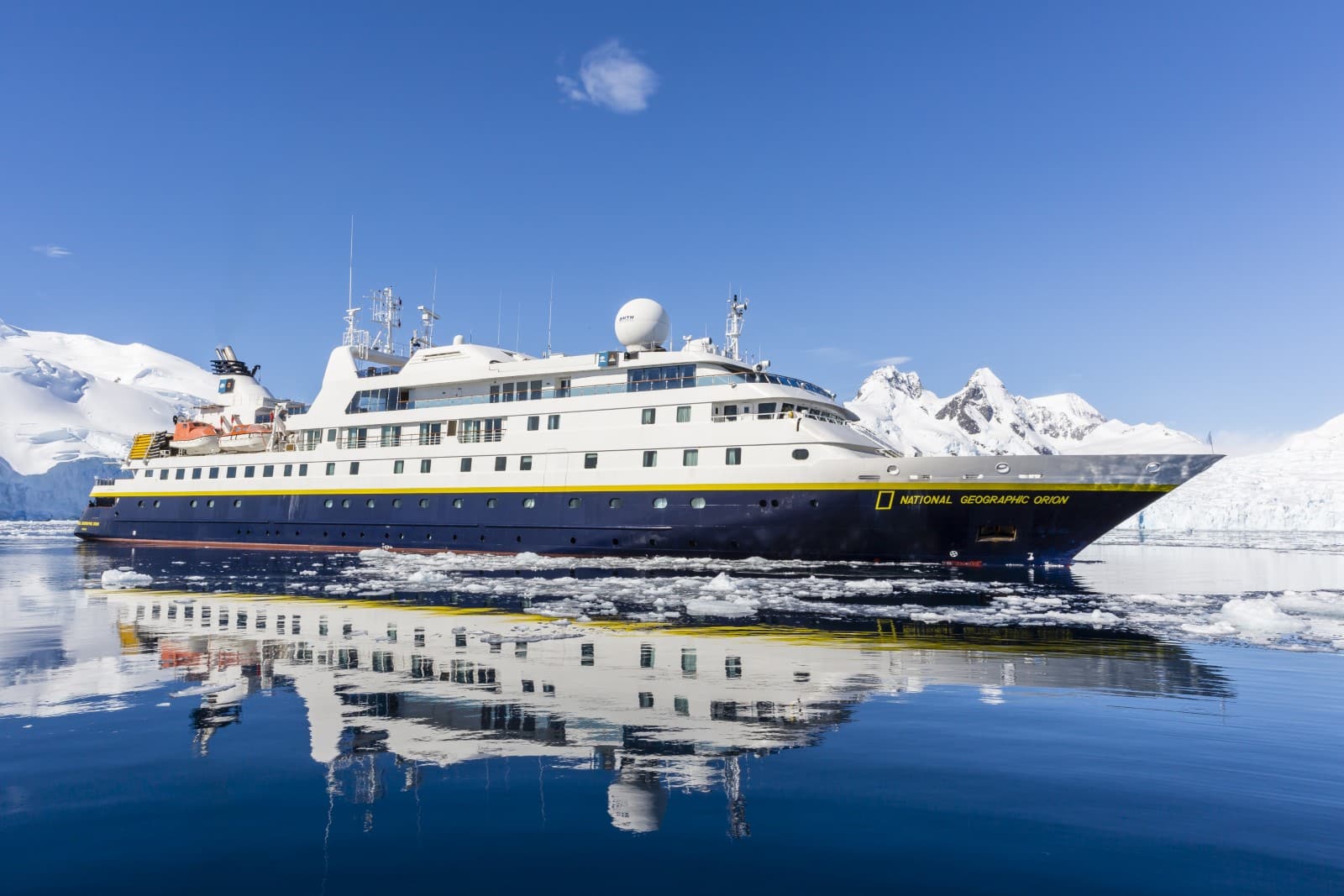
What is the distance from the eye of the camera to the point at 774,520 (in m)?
25.5

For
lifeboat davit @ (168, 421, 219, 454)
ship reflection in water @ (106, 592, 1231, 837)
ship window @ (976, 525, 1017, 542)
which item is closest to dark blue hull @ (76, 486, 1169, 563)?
ship window @ (976, 525, 1017, 542)

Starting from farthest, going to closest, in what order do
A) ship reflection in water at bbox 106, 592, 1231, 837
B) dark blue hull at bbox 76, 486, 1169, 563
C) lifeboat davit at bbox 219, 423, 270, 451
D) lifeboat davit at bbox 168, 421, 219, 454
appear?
lifeboat davit at bbox 168, 421, 219, 454
lifeboat davit at bbox 219, 423, 270, 451
dark blue hull at bbox 76, 486, 1169, 563
ship reflection in water at bbox 106, 592, 1231, 837

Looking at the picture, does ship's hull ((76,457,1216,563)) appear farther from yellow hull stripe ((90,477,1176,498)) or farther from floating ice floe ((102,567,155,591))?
floating ice floe ((102,567,155,591))

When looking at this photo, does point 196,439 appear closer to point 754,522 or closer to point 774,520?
point 754,522

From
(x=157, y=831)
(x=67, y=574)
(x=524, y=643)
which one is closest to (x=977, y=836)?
(x=157, y=831)

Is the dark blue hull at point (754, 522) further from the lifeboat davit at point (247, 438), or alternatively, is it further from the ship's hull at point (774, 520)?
the lifeboat davit at point (247, 438)

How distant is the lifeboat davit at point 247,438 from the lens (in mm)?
38666

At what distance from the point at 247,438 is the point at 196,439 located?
3977mm

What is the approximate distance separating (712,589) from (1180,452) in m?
16.1

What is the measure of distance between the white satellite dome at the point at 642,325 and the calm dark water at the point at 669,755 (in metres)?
20.3

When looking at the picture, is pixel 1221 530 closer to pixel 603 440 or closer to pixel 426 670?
pixel 603 440

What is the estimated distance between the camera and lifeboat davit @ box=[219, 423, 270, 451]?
127ft

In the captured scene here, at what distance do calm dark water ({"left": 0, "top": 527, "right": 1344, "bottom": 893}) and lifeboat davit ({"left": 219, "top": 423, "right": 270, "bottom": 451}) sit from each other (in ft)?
93.5

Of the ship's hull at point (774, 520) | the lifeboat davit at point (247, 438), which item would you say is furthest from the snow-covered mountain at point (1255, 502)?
the lifeboat davit at point (247, 438)
